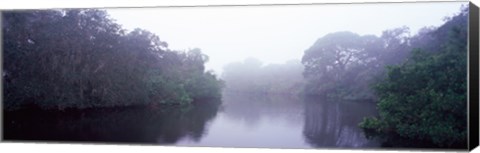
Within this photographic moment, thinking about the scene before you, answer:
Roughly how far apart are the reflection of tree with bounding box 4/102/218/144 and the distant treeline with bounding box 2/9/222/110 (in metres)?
0.14

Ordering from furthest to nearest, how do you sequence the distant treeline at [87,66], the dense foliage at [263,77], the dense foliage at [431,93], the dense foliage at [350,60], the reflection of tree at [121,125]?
the distant treeline at [87,66] < the reflection of tree at [121,125] < the dense foliage at [263,77] < the dense foliage at [350,60] < the dense foliage at [431,93]

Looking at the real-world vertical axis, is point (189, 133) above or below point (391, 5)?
below

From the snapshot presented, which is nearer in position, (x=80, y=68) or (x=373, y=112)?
(x=373, y=112)

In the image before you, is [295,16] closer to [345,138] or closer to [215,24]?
[215,24]

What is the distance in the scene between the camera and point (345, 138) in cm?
755

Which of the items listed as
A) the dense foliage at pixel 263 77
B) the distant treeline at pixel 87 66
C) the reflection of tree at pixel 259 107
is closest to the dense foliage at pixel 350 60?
the dense foliage at pixel 263 77

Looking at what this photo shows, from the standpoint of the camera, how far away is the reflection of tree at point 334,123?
7535 millimetres

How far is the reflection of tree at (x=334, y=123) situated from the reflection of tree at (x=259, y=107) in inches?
5.9

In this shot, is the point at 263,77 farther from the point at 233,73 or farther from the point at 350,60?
the point at 350,60

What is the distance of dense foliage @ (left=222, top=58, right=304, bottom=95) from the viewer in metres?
7.85

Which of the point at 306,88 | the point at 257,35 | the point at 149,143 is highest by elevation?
the point at 257,35

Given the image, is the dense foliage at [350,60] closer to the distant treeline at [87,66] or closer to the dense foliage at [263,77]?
the dense foliage at [263,77]

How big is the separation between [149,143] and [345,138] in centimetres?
221

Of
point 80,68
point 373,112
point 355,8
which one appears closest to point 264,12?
point 355,8
